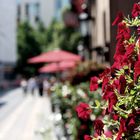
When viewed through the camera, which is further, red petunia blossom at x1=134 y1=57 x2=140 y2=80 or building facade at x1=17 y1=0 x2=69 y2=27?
building facade at x1=17 y1=0 x2=69 y2=27

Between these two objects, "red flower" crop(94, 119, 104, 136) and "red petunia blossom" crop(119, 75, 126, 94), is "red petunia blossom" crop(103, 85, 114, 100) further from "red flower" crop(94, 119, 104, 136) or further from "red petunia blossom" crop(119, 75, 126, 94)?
"red flower" crop(94, 119, 104, 136)

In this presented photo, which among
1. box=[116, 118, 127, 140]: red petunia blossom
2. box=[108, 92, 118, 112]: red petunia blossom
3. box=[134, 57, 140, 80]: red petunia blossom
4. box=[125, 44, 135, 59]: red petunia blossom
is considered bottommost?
box=[116, 118, 127, 140]: red petunia blossom

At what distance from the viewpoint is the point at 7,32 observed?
79.5m

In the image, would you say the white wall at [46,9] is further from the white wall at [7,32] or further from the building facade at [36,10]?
the white wall at [7,32]

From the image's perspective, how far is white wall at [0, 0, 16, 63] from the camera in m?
74.8

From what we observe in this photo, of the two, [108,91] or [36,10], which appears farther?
[36,10]

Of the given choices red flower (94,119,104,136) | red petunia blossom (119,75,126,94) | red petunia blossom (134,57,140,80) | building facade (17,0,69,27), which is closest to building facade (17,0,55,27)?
building facade (17,0,69,27)

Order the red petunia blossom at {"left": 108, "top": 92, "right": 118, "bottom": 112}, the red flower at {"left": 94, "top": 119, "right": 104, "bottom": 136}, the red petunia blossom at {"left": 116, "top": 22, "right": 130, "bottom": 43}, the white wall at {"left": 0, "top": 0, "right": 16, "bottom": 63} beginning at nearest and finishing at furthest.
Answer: the red petunia blossom at {"left": 108, "top": 92, "right": 118, "bottom": 112}
the red petunia blossom at {"left": 116, "top": 22, "right": 130, "bottom": 43}
the red flower at {"left": 94, "top": 119, "right": 104, "bottom": 136}
the white wall at {"left": 0, "top": 0, "right": 16, "bottom": 63}

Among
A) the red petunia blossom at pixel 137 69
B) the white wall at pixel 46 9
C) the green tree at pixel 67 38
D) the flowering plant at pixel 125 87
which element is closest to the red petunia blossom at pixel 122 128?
the flowering plant at pixel 125 87

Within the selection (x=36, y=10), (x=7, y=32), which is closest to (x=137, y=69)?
(x=7, y=32)

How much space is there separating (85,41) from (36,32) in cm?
5454

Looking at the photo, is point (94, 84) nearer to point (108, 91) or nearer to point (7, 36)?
point (108, 91)

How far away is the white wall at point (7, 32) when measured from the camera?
74.8m

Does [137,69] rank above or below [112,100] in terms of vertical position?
above
